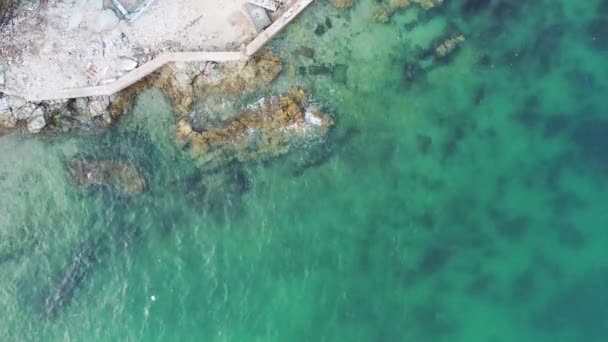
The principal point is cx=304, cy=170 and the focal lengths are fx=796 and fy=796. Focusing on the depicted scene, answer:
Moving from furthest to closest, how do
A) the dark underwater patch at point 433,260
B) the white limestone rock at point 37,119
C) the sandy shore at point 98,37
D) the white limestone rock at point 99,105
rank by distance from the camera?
the white limestone rock at point 37,119, the white limestone rock at point 99,105, the sandy shore at point 98,37, the dark underwater patch at point 433,260

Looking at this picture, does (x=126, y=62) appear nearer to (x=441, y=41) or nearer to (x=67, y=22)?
(x=67, y=22)

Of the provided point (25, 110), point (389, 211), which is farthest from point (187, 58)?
point (389, 211)

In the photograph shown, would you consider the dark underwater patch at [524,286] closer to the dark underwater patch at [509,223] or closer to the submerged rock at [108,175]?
the dark underwater patch at [509,223]

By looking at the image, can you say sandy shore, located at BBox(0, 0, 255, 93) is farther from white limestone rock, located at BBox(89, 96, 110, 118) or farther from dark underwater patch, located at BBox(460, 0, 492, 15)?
dark underwater patch, located at BBox(460, 0, 492, 15)

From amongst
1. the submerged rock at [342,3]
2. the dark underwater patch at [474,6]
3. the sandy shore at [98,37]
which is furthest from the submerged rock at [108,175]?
the dark underwater patch at [474,6]

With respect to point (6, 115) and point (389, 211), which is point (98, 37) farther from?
point (389, 211)
